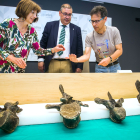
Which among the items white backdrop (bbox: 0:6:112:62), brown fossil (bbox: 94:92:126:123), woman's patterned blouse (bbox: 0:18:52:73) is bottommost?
brown fossil (bbox: 94:92:126:123)

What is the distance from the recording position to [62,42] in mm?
1733

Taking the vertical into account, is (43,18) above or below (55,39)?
above

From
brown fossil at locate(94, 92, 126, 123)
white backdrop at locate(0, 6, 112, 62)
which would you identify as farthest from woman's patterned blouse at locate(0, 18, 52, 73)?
white backdrop at locate(0, 6, 112, 62)

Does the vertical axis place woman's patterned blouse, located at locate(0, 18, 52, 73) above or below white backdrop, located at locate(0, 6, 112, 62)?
below

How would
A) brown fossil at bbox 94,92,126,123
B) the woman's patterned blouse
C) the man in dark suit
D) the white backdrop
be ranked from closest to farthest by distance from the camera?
brown fossil at bbox 94,92,126,123, the woman's patterned blouse, the man in dark suit, the white backdrop

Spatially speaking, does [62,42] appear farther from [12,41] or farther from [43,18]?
[43,18]

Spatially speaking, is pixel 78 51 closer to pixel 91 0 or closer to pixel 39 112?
pixel 39 112

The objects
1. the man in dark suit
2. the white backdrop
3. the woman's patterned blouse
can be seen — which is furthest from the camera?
the white backdrop

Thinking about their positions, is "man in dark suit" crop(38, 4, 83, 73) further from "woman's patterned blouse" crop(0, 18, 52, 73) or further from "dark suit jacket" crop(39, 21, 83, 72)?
"woman's patterned blouse" crop(0, 18, 52, 73)

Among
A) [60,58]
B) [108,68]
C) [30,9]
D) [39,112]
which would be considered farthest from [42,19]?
[39,112]

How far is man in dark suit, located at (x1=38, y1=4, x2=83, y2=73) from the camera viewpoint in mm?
1662

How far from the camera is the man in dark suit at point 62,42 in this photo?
166 cm

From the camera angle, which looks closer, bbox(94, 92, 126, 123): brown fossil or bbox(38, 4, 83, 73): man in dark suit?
bbox(94, 92, 126, 123): brown fossil

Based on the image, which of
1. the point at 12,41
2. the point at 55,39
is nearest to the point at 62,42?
the point at 55,39
